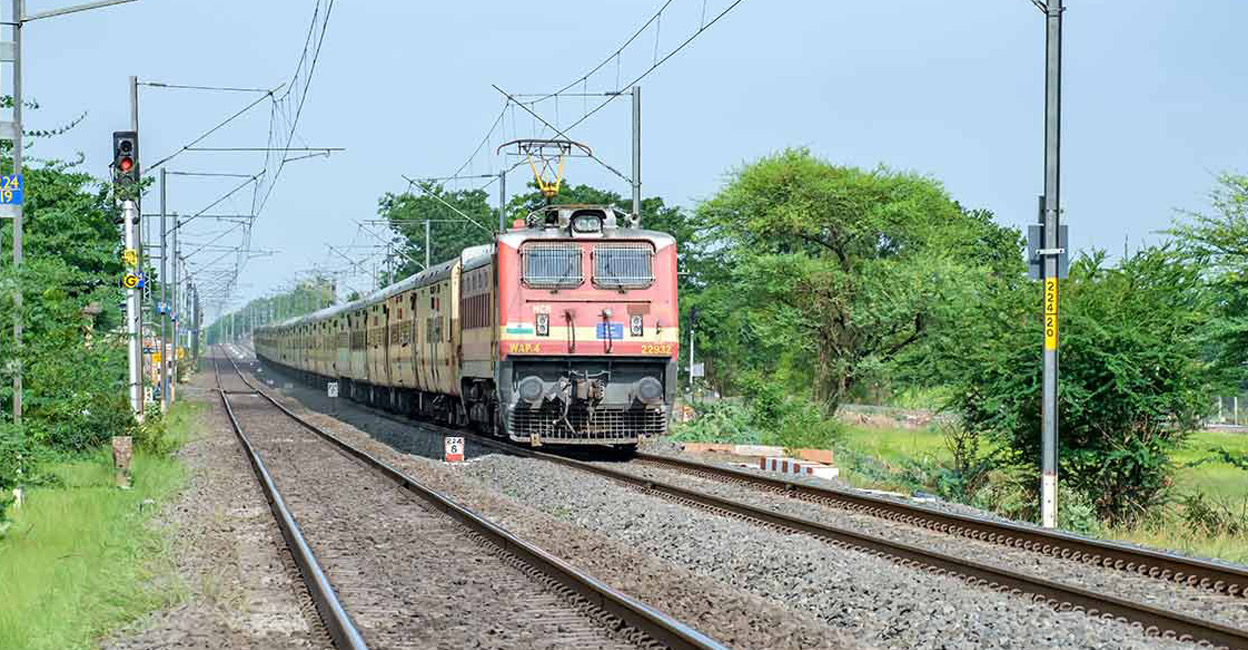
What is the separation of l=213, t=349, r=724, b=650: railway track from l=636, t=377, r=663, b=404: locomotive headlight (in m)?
4.24

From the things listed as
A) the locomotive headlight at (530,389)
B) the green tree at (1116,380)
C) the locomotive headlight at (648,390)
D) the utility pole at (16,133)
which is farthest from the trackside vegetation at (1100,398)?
the utility pole at (16,133)

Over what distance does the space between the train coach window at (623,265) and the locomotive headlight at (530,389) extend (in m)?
1.72

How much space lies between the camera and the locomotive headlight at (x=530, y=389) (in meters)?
21.4

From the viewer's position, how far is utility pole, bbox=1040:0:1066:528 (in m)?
16.4

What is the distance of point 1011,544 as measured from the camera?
12875 millimetres

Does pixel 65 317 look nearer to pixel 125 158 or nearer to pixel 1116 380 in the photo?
pixel 125 158

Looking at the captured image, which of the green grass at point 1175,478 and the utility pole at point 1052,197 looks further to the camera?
the utility pole at point 1052,197

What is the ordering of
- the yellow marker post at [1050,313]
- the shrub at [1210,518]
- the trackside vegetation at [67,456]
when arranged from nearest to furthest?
the trackside vegetation at [67,456] < the yellow marker post at [1050,313] < the shrub at [1210,518]

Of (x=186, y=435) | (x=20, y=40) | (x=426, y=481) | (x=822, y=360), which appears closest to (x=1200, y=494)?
(x=426, y=481)

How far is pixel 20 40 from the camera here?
17531mm

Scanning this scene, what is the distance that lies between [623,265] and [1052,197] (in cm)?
716

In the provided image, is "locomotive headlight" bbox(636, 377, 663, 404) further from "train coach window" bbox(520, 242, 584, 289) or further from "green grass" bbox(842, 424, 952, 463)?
"green grass" bbox(842, 424, 952, 463)

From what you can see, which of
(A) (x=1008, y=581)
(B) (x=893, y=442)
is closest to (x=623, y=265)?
(A) (x=1008, y=581)

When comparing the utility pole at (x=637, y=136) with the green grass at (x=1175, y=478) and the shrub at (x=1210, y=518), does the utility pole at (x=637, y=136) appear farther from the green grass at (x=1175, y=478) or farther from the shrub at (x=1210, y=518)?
the shrub at (x=1210, y=518)
